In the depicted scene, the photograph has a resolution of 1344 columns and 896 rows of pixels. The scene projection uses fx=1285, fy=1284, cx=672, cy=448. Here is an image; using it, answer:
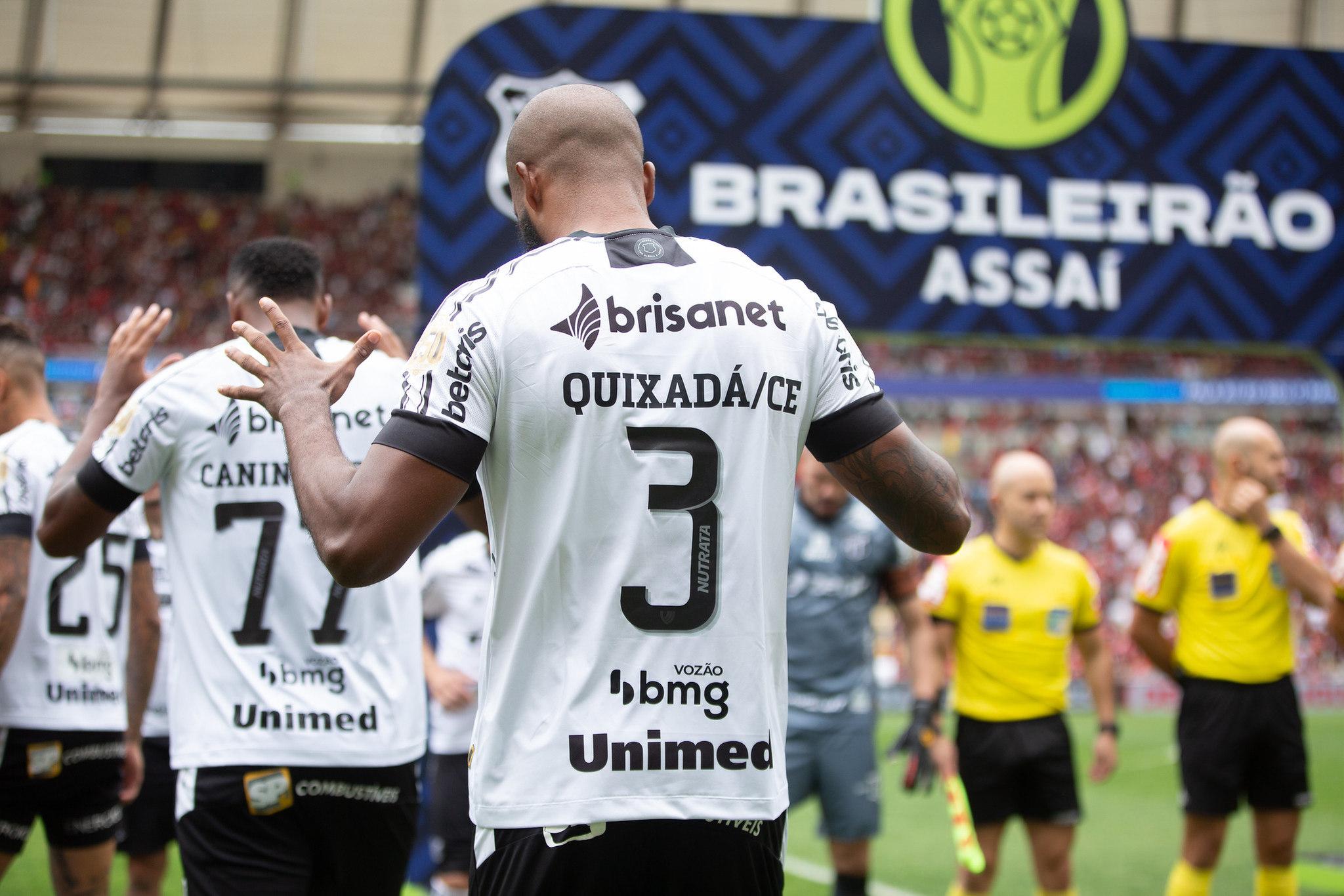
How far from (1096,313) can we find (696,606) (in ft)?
15.9

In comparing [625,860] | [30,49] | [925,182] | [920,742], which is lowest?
[920,742]

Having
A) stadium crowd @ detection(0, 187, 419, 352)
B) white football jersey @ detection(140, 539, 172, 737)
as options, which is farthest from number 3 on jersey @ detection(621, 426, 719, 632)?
stadium crowd @ detection(0, 187, 419, 352)

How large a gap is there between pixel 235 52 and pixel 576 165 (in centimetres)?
2401

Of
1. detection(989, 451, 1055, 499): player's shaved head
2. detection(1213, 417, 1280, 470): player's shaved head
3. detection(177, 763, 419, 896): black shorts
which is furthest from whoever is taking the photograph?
detection(1213, 417, 1280, 470): player's shaved head

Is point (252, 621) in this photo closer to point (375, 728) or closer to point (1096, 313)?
point (375, 728)

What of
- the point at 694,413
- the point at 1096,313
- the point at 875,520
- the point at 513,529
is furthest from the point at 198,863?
the point at 1096,313

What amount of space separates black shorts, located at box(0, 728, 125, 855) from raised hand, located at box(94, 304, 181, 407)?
1.40m

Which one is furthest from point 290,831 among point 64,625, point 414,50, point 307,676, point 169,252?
point 169,252

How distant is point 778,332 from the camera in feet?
6.36

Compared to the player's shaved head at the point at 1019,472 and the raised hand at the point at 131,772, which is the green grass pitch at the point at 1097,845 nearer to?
the raised hand at the point at 131,772

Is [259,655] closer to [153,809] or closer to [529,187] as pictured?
[529,187]

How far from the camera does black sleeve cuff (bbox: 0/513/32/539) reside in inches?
146

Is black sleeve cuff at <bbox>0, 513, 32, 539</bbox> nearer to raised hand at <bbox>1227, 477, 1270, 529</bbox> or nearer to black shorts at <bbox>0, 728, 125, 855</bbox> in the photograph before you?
black shorts at <bbox>0, 728, 125, 855</bbox>

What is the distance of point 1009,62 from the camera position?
6.24m
